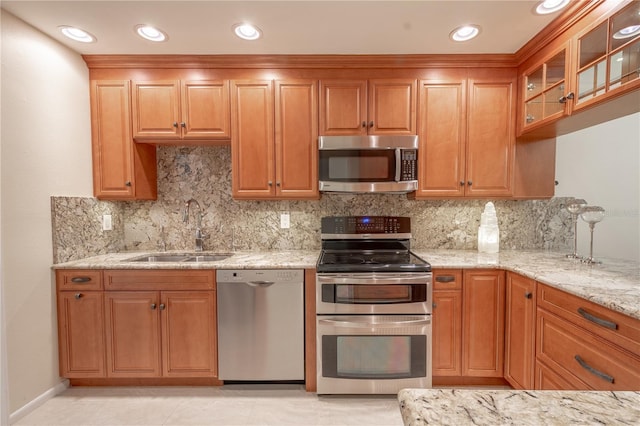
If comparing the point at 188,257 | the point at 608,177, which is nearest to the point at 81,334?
the point at 188,257

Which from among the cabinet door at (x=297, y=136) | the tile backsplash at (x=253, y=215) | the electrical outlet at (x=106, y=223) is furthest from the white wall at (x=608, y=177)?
the electrical outlet at (x=106, y=223)

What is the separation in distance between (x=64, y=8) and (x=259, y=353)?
2.52m

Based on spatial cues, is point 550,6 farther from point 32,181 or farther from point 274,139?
point 32,181

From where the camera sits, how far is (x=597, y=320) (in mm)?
1273

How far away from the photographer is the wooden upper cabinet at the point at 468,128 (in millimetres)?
2357

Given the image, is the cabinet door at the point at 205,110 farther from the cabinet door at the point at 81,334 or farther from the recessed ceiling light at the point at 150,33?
the cabinet door at the point at 81,334

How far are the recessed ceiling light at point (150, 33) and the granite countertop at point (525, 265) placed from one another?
63.0 inches

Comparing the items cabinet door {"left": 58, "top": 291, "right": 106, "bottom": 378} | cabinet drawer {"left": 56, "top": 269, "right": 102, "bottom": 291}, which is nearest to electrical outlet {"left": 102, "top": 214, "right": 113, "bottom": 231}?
cabinet drawer {"left": 56, "top": 269, "right": 102, "bottom": 291}

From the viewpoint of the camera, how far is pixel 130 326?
208 cm

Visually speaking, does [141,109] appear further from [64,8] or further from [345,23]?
[345,23]

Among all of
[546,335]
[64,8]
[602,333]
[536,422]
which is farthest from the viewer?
[64,8]

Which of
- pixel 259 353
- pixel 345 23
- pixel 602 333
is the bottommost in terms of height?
pixel 259 353

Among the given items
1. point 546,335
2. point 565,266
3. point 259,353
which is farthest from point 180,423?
point 565,266

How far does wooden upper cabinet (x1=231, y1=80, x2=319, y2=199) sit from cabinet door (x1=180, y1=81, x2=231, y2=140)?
74mm
